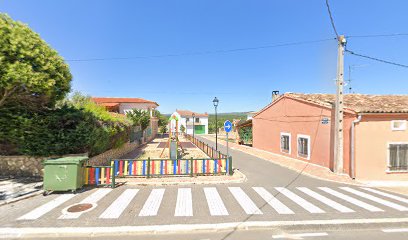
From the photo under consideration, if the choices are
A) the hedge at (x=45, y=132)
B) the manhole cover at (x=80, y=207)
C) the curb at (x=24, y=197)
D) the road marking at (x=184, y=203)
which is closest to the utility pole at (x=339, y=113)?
the road marking at (x=184, y=203)

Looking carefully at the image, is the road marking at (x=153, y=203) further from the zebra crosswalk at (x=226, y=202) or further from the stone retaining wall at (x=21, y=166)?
the stone retaining wall at (x=21, y=166)

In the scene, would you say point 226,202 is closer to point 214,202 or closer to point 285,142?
point 214,202

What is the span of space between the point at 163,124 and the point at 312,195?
4617cm

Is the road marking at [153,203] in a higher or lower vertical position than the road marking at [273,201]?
higher

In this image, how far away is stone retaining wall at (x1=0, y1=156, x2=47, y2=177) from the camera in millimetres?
9750

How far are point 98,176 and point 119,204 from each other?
7.85ft

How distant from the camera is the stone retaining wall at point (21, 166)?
975cm

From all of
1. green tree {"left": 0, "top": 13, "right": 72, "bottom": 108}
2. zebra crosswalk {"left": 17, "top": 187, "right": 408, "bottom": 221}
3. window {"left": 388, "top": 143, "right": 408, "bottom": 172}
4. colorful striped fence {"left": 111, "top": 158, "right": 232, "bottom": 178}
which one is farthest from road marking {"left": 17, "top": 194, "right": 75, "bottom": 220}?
window {"left": 388, "top": 143, "right": 408, "bottom": 172}

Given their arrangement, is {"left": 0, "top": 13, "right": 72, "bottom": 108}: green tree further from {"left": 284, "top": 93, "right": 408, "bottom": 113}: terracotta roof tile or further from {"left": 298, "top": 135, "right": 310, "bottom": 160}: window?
{"left": 298, "top": 135, "right": 310, "bottom": 160}: window

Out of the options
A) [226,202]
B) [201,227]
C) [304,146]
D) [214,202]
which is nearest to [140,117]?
[304,146]

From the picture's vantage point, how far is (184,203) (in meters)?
6.99

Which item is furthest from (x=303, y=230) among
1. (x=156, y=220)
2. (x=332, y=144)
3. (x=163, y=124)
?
(x=163, y=124)

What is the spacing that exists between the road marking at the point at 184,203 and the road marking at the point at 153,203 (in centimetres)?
64

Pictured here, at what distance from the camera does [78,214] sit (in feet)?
19.8
